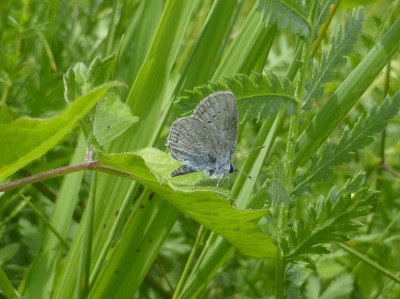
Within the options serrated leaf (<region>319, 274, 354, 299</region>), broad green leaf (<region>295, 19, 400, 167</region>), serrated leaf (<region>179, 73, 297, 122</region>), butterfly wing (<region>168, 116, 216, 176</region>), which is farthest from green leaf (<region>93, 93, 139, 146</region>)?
serrated leaf (<region>319, 274, 354, 299</region>)

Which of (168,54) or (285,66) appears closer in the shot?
(168,54)

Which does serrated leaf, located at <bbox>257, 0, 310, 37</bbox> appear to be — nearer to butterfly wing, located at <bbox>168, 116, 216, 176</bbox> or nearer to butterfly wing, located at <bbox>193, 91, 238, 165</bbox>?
butterfly wing, located at <bbox>193, 91, 238, 165</bbox>

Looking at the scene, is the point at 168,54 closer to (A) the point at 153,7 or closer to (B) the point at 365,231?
(A) the point at 153,7

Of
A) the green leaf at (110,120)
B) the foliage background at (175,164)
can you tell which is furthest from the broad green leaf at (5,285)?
the green leaf at (110,120)

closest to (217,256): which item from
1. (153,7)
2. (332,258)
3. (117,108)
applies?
(117,108)

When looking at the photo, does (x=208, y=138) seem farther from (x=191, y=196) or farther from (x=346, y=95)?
(x=191, y=196)

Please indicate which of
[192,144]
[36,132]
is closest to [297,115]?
[192,144]

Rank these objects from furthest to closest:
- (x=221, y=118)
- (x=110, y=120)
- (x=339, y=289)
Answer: (x=339, y=289)
(x=221, y=118)
(x=110, y=120)

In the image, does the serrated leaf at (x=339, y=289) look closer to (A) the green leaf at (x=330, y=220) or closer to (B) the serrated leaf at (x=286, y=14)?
(A) the green leaf at (x=330, y=220)
